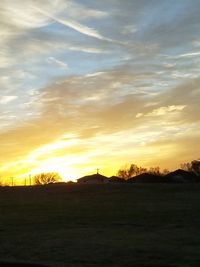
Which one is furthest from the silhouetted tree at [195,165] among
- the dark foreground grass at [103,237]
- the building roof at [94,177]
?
the dark foreground grass at [103,237]

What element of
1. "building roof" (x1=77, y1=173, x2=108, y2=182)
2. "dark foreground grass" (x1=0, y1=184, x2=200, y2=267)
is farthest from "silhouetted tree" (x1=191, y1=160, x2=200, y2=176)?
"dark foreground grass" (x1=0, y1=184, x2=200, y2=267)

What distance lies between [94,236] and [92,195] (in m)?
35.1

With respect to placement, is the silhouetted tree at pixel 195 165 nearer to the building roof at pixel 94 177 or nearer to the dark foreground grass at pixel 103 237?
the building roof at pixel 94 177

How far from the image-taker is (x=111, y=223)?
28656 mm

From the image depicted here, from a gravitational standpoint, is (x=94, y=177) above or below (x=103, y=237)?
above

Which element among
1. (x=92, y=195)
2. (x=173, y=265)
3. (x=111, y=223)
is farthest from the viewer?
(x=92, y=195)

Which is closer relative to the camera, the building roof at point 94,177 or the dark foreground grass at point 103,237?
the dark foreground grass at point 103,237

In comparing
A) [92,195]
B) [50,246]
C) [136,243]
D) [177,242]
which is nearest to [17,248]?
[50,246]

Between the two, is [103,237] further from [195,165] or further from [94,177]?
[195,165]

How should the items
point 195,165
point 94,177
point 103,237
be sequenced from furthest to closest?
1. point 195,165
2. point 94,177
3. point 103,237

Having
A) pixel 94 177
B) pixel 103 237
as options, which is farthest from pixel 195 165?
pixel 103 237

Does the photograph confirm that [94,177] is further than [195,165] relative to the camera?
No

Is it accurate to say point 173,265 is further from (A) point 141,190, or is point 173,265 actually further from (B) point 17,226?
(A) point 141,190

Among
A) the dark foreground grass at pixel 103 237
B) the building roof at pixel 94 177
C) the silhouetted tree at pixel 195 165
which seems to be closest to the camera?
the dark foreground grass at pixel 103 237
